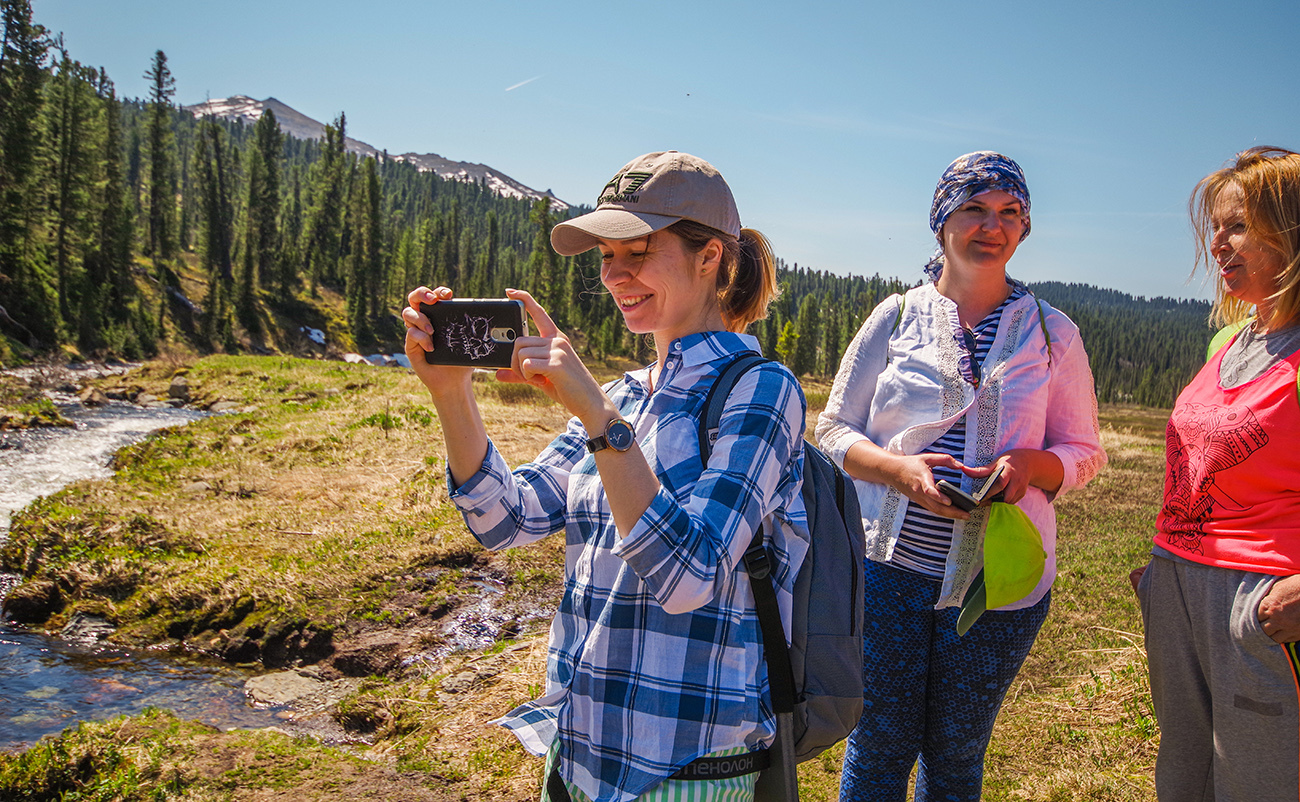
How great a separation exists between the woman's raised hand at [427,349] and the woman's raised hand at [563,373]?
0.26m

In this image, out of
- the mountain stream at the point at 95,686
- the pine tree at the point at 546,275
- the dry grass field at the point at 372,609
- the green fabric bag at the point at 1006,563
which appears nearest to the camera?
the green fabric bag at the point at 1006,563

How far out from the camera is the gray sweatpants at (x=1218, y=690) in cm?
192

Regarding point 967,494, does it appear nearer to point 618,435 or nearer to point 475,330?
point 618,435

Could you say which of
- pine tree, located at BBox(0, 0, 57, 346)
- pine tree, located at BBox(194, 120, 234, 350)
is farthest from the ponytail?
pine tree, located at BBox(194, 120, 234, 350)

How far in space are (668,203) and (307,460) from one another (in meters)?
10.9

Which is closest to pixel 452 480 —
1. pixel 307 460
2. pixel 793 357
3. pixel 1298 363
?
pixel 1298 363

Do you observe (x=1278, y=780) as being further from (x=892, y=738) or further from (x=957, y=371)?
(x=957, y=371)

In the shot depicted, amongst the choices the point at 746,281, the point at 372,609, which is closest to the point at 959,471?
the point at 746,281

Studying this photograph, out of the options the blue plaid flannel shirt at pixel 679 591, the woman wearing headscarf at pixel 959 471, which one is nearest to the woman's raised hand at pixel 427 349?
the blue plaid flannel shirt at pixel 679 591

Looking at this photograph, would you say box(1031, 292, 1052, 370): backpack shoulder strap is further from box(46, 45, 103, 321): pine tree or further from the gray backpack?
box(46, 45, 103, 321): pine tree

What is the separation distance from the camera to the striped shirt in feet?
7.95

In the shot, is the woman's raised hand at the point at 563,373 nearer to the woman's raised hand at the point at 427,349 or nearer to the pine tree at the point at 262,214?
the woman's raised hand at the point at 427,349

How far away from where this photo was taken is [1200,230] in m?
2.33

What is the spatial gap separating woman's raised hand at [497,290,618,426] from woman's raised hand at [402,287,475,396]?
26 centimetres
